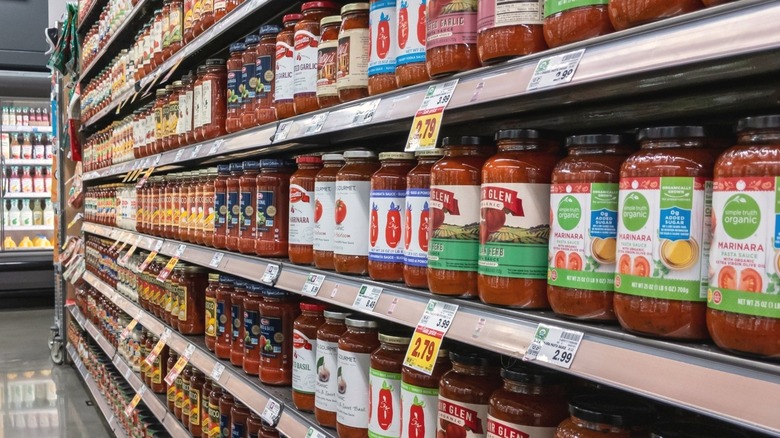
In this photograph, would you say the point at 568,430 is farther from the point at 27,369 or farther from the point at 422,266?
the point at 27,369

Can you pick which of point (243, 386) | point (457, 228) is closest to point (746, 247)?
point (457, 228)

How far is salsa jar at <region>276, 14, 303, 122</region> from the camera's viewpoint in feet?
5.99

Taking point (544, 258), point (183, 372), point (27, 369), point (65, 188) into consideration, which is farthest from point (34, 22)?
point (544, 258)

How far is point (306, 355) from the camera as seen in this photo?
67.2 inches

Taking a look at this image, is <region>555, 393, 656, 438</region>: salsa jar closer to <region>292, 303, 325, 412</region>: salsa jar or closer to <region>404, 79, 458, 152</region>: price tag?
<region>404, 79, 458, 152</region>: price tag

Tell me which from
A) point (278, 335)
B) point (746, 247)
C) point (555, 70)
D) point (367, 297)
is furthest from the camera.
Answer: point (278, 335)

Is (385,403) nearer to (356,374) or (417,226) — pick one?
(356,374)

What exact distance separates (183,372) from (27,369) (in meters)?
3.21

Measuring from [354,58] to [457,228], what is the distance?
51 cm

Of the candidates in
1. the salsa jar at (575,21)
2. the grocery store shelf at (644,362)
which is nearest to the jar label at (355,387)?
the grocery store shelf at (644,362)

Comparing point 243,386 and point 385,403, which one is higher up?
point 385,403

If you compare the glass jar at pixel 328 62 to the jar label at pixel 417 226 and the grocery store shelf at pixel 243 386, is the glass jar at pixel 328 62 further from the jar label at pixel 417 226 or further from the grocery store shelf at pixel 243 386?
the grocery store shelf at pixel 243 386

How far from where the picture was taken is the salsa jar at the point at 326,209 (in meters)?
1.62

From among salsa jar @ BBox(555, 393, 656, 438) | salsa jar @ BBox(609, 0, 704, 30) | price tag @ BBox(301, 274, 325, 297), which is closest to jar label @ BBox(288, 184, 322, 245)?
price tag @ BBox(301, 274, 325, 297)
